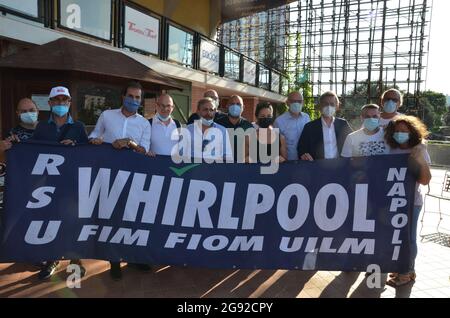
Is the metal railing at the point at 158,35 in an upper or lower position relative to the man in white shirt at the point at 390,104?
upper

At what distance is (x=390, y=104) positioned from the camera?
409 centimetres

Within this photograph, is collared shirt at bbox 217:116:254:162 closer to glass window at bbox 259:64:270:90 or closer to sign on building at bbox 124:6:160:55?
sign on building at bbox 124:6:160:55

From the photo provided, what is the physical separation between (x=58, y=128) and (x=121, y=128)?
1.94ft

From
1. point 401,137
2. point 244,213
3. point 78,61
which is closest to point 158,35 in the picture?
point 78,61

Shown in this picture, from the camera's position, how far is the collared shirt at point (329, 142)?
386cm

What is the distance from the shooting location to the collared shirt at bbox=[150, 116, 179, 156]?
12.3ft

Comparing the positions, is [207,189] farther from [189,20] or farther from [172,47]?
[189,20]

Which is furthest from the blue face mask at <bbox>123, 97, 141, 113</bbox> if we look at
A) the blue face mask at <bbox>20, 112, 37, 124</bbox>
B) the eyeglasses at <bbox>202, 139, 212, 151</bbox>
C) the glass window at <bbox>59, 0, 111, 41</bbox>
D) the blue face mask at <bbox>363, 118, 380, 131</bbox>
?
the glass window at <bbox>59, 0, 111, 41</bbox>

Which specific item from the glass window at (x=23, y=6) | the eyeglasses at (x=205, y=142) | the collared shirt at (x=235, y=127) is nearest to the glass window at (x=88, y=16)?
the glass window at (x=23, y=6)

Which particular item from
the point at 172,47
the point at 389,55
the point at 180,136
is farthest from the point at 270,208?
the point at 389,55

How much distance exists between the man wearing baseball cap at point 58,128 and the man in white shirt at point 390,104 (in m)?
3.27

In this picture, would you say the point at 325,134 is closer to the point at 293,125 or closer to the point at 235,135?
the point at 293,125

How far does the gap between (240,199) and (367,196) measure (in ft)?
3.89

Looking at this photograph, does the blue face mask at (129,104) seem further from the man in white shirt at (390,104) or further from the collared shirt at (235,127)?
the man in white shirt at (390,104)
